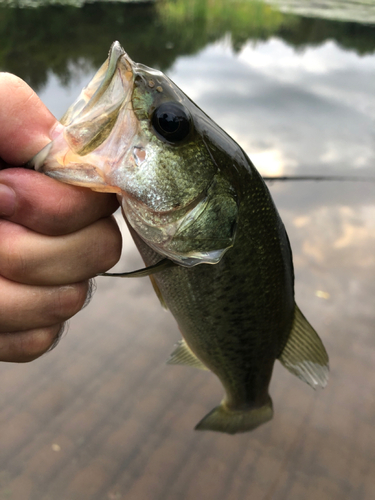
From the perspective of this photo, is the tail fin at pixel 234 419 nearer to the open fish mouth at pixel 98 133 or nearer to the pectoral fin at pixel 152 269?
the pectoral fin at pixel 152 269

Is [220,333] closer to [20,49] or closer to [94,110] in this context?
[94,110]

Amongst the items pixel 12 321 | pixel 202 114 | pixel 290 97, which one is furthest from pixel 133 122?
pixel 290 97

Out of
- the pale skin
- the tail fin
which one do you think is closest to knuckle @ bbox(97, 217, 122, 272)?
the pale skin

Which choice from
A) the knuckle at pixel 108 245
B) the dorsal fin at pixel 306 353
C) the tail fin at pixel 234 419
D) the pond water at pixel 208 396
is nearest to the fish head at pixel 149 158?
the knuckle at pixel 108 245

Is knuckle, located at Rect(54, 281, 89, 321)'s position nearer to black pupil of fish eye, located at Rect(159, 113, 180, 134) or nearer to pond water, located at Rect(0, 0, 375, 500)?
black pupil of fish eye, located at Rect(159, 113, 180, 134)

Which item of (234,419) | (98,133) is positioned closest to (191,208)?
(98,133)

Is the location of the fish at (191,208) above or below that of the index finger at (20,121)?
below
